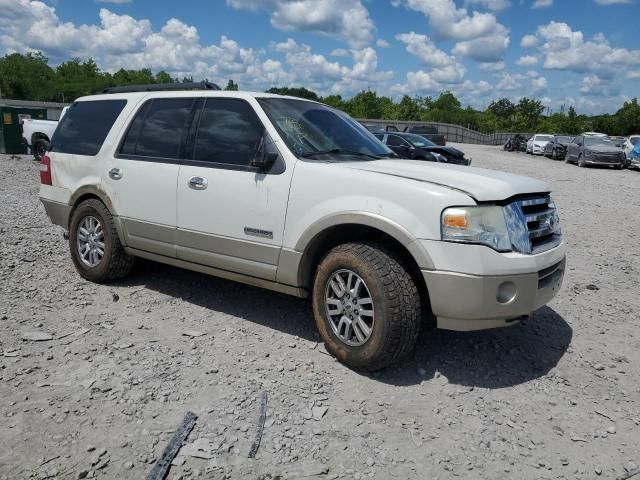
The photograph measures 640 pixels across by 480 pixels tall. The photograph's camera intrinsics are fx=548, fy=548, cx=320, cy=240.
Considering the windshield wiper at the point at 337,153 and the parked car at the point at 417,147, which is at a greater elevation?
the windshield wiper at the point at 337,153

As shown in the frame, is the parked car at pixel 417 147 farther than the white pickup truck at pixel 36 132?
No

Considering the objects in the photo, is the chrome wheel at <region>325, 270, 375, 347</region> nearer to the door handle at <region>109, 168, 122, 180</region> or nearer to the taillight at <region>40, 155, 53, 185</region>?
the door handle at <region>109, 168, 122, 180</region>

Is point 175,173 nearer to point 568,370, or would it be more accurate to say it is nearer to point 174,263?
point 174,263

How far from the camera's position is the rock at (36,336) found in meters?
4.25

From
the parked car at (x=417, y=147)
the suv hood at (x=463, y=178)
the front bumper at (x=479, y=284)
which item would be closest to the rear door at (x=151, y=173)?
the suv hood at (x=463, y=178)

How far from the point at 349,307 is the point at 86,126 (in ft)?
12.0

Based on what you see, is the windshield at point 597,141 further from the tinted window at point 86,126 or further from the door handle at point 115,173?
the door handle at point 115,173

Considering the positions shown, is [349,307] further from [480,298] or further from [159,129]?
[159,129]

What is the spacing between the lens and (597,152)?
26.0m

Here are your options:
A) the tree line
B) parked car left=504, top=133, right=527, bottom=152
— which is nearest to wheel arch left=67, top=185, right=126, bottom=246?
parked car left=504, top=133, right=527, bottom=152

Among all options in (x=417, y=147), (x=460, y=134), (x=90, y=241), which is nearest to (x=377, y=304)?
(x=90, y=241)

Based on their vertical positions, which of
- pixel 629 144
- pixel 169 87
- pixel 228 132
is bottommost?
pixel 228 132

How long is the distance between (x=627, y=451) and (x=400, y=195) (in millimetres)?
2002

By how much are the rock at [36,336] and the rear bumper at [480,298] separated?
9.73 feet
